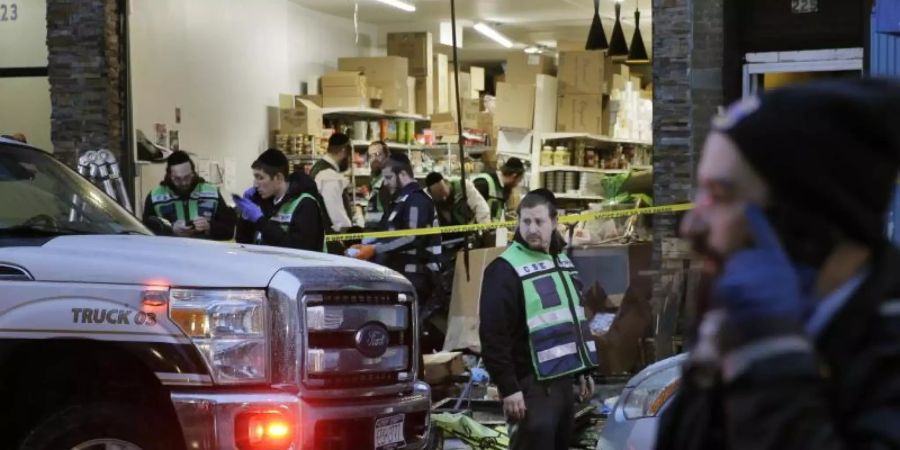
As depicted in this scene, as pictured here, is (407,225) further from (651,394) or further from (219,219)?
(651,394)

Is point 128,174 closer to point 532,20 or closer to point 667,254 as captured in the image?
point 667,254

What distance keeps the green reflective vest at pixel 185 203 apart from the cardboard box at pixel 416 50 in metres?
10.6

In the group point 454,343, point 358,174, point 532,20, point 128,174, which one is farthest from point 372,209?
point 532,20

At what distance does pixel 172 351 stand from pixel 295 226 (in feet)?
13.5

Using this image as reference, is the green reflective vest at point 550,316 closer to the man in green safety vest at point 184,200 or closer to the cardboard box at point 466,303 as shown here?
the man in green safety vest at point 184,200

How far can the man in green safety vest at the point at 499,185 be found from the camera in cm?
1761

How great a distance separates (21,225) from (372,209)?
6.93 meters

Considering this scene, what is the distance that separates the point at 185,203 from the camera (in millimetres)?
11688

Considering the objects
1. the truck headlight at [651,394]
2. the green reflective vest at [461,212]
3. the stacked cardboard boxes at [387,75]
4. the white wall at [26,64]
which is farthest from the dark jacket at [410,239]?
the stacked cardboard boxes at [387,75]

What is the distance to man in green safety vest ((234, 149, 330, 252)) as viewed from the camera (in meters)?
10.5

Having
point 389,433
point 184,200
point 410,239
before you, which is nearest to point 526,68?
point 410,239

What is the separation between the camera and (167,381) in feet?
21.3

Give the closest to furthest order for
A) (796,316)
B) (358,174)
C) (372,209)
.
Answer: (796,316) < (372,209) < (358,174)

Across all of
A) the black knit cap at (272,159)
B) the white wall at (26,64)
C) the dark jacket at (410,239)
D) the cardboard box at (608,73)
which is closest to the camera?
the black knit cap at (272,159)
